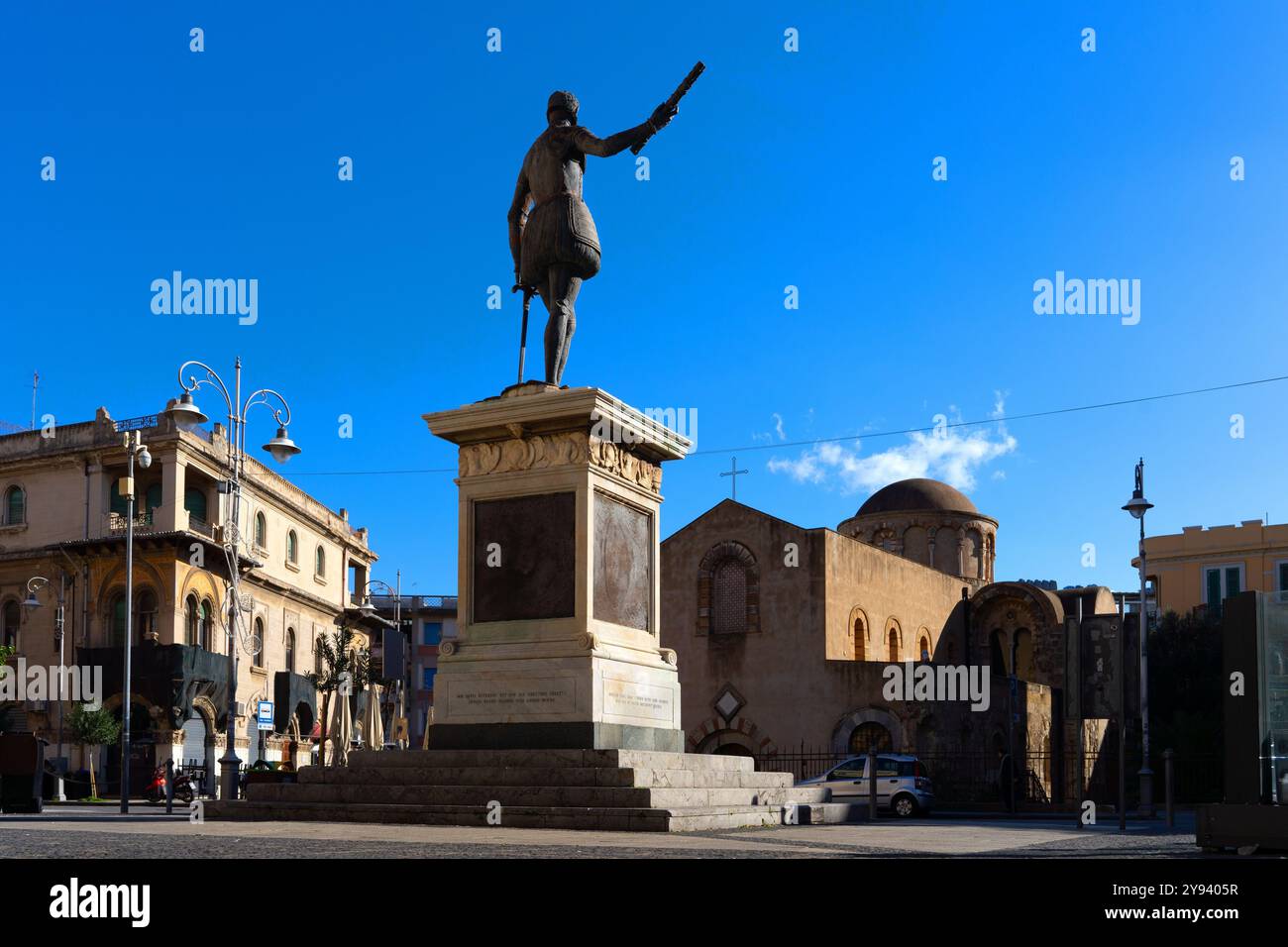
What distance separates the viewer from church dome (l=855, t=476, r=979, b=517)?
59.2 meters

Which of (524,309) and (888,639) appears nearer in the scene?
(524,309)

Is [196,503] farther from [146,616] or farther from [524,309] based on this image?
[524,309]

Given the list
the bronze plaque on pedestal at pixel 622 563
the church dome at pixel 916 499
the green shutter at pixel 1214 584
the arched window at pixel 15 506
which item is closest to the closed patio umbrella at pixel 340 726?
the bronze plaque on pedestal at pixel 622 563

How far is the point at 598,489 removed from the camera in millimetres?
15016

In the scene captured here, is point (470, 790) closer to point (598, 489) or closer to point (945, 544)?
point (598, 489)

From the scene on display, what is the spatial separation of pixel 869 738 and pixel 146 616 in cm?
2484

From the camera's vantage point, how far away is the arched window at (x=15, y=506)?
165ft

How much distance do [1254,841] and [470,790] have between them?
6916 millimetres

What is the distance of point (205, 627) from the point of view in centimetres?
4894

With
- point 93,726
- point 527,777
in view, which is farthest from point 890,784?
point 93,726

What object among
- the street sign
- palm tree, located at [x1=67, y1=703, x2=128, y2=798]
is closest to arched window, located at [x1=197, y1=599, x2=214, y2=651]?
palm tree, located at [x1=67, y1=703, x2=128, y2=798]

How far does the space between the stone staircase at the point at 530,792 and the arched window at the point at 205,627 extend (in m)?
35.3

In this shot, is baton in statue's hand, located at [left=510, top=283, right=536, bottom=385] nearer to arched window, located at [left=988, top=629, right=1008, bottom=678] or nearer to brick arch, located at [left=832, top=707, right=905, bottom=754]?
brick arch, located at [left=832, top=707, right=905, bottom=754]
